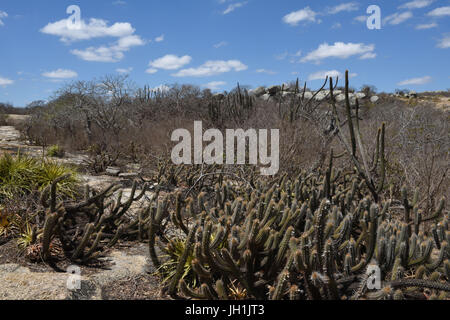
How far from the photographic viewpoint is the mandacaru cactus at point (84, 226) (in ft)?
13.8

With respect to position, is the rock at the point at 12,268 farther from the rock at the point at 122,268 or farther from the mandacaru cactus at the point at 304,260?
the mandacaru cactus at the point at 304,260

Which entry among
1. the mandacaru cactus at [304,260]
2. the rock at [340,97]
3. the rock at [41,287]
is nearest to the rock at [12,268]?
the rock at [41,287]

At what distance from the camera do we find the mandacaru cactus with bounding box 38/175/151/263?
4.21 metres

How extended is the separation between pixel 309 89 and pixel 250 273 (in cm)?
3627

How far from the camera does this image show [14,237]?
15.7ft

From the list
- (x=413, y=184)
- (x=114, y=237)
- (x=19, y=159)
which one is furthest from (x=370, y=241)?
(x=19, y=159)

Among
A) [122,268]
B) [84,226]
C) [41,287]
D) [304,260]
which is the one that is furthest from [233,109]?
[304,260]

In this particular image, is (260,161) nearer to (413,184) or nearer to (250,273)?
(413,184)

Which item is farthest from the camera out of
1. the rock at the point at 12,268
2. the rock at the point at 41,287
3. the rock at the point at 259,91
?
the rock at the point at 259,91

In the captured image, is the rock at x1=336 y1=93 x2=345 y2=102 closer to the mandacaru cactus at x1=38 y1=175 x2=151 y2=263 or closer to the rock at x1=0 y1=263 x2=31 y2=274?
the mandacaru cactus at x1=38 y1=175 x2=151 y2=263

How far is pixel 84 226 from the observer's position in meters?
4.98

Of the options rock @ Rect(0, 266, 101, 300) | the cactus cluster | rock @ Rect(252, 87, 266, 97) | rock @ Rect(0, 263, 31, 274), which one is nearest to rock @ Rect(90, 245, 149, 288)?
rock @ Rect(0, 266, 101, 300)

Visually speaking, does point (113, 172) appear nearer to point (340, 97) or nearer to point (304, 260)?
point (304, 260)
